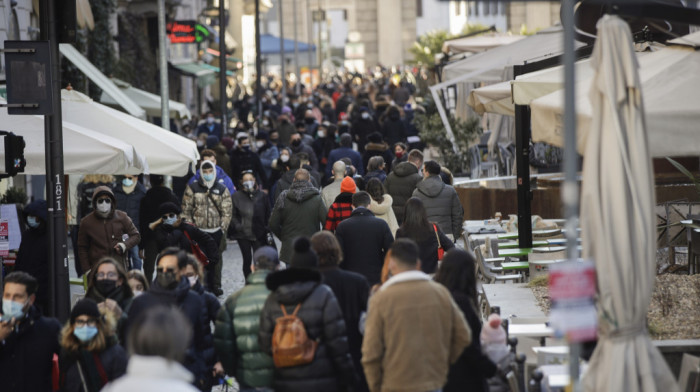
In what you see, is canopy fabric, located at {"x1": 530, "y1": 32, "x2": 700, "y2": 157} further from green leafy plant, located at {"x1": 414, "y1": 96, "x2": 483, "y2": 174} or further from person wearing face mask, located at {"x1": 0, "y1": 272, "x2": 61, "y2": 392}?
green leafy plant, located at {"x1": 414, "y1": 96, "x2": 483, "y2": 174}

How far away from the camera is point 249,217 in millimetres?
17109

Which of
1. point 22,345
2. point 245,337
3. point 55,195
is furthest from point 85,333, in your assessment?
point 55,195

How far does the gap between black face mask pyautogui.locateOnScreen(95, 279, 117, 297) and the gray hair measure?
3.84m

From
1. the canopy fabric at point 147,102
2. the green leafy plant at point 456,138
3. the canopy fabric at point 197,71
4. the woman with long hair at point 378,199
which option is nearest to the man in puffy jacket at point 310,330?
the woman with long hair at point 378,199

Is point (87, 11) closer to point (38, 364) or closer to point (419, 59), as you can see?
point (38, 364)

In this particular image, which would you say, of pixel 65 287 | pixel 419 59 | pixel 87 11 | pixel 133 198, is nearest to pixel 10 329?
pixel 65 287

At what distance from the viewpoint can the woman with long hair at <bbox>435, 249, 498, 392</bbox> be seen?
325 inches

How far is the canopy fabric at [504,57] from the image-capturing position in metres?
20.7

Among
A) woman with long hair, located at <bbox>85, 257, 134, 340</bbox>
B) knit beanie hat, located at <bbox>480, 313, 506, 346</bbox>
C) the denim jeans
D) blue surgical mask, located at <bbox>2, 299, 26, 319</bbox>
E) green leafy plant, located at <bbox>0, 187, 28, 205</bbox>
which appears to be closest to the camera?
knit beanie hat, located at <bbox>480, 313, 506, 346</bbox>

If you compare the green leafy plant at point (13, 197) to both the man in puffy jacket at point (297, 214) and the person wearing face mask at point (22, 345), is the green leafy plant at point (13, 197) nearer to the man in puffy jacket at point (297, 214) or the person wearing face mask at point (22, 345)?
the man in puffy jacket at point (297, 214)

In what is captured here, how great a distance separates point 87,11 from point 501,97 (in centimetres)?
632

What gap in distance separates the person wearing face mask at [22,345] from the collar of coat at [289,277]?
1.69 m

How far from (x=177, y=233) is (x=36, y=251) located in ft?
7.79

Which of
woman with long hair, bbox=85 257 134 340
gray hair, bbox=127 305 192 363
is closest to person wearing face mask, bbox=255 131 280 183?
woman with long hair, bbox=85 257 134 340
